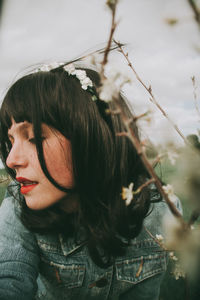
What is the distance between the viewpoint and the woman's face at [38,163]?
1.02 metres

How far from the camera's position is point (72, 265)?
55.9 inches

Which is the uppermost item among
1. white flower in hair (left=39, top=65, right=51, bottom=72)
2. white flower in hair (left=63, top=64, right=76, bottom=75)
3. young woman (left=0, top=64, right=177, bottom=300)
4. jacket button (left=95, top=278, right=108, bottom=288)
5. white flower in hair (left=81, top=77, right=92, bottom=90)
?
white flower in hair (left=39, top=65, right=51, bottom=72)

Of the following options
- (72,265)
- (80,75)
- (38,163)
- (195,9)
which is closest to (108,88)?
(195,9)

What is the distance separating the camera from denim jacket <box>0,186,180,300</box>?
4.03 ft

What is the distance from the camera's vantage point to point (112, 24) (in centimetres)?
30

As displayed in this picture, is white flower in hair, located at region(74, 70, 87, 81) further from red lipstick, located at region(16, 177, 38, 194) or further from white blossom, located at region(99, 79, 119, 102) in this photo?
white blossom, located at region(99, 79, 119, 102)

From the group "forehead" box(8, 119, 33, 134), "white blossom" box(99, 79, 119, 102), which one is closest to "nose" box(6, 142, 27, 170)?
"forehead" box(8, 119, 33, 134)

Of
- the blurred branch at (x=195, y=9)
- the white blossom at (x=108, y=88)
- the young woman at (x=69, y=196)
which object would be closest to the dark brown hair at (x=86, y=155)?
the young woman at (x=69, y=196)

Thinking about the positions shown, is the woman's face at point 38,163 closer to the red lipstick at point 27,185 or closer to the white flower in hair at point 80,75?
the red lipstick at point 27,185

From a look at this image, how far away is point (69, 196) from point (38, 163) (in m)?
0.37

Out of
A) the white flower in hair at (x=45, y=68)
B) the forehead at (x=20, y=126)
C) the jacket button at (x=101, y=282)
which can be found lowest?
the jacket button at (x=101, y=282)

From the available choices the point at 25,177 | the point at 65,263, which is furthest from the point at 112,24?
the point at 65,263

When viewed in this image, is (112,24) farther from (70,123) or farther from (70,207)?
(70,207)

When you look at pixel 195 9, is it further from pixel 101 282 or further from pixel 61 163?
pixel 101 282
